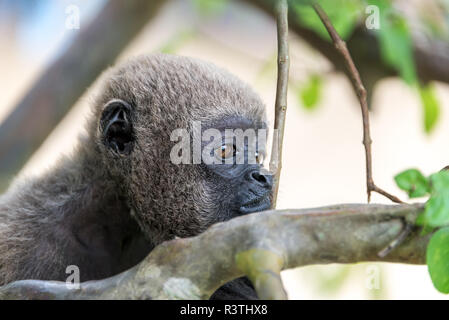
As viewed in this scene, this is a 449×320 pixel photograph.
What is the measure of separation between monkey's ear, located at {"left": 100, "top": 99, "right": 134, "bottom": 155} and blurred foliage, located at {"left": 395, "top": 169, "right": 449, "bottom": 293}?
1.76 meters

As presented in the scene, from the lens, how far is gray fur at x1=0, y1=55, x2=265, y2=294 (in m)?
3.28

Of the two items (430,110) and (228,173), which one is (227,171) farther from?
(430,110)

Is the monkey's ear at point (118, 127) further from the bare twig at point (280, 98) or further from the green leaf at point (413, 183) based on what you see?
the green leaf at point (413, 183)

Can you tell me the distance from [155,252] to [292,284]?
651cm

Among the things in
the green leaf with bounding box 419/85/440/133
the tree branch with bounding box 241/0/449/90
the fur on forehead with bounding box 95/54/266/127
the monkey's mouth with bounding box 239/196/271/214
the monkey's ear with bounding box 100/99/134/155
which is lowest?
the monkey's mouth with bounding box 239/196/271/214

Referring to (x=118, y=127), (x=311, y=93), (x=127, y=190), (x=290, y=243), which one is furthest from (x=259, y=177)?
(x=311, y=93)

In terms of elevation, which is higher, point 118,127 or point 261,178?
point 118,127

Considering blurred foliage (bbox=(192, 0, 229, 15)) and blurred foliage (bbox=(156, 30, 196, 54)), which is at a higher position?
blurred foliage (bbox=(192, 0, 229, 15))

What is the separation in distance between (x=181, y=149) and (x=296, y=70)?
2574 millimetres

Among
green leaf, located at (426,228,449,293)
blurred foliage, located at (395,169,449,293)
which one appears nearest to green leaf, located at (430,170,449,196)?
blurred foliage, located at (395,169,449,293)

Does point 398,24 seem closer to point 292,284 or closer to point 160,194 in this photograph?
point 160,194

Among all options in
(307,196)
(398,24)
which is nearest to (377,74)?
(398,24)

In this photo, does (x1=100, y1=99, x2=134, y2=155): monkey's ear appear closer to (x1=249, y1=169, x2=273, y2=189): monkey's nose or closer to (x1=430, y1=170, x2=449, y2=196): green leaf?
(x1=249, y1=169, x2=273, y2=189): monkey's nose

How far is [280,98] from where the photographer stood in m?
2.88
